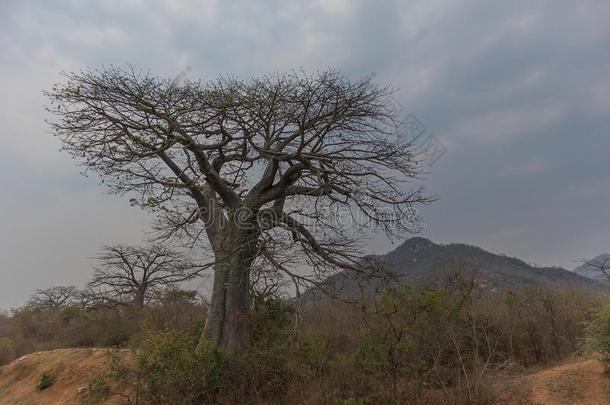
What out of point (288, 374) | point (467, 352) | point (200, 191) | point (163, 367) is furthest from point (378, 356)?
point (200, 191)

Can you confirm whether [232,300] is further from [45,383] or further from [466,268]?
[466,268]

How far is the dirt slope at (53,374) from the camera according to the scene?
35.9 ft

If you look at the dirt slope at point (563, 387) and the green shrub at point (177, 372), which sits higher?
the green shrub at point (177, 372)

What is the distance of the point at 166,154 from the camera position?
33.8ft

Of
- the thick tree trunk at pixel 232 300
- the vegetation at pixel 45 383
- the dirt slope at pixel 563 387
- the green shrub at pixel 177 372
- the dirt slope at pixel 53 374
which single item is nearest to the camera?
the dirt slope at pixel 563 387

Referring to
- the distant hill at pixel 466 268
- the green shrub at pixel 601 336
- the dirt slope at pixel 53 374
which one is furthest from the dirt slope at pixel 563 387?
the dirt slope at pixel 53 374

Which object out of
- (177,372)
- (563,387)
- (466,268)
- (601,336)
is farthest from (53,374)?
(601,336)

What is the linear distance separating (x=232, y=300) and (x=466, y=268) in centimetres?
730

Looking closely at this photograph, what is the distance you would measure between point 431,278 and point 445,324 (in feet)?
13.1

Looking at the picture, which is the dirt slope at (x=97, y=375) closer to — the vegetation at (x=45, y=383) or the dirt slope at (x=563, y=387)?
the dirt slope at (x=563, y=387)

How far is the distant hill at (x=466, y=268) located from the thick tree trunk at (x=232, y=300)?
2112 millimetres

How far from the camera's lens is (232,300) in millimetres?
9883

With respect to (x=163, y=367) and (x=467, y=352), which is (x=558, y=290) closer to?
(x=467, y=352)

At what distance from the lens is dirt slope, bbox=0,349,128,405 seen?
10938 millimetres
